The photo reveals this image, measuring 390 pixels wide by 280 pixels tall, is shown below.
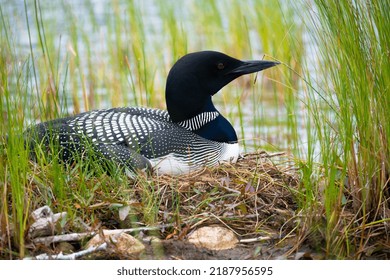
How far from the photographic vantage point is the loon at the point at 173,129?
4016mm

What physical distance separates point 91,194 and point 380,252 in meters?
1.16

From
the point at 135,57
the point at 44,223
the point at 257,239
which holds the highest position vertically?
the point at 135,57

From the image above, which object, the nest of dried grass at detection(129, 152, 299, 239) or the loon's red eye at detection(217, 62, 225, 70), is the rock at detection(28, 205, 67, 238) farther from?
the loon's red eye at detection(217, 62, 225, 70)

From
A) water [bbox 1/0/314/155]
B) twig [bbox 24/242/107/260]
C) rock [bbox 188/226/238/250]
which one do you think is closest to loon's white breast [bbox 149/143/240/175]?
water [bbox 1/0/314/155]

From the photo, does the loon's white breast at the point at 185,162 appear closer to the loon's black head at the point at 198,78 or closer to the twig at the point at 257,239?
the loon's black head at the point at 198,78

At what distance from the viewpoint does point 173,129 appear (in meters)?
4.23

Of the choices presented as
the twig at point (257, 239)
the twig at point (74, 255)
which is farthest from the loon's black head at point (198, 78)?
the twig at point (74, 255)

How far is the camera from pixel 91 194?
332 centimetres

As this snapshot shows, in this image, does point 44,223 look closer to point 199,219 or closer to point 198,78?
point 199,219

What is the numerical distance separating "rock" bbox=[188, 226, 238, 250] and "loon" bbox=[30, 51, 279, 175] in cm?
81

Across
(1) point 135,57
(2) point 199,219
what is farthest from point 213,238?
(1) point 135,57

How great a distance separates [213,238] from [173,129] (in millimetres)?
1179

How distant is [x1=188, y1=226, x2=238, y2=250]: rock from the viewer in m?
3.12

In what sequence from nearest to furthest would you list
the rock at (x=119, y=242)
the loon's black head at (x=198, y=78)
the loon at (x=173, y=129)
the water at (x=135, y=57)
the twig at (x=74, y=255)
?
the twig at (x=74, y=255)
the rock at (x=119, y=242)
the loon at (x=173, y=129)
the loon's black head at (x=198, y=78)
the water at (x=135, y=57)
